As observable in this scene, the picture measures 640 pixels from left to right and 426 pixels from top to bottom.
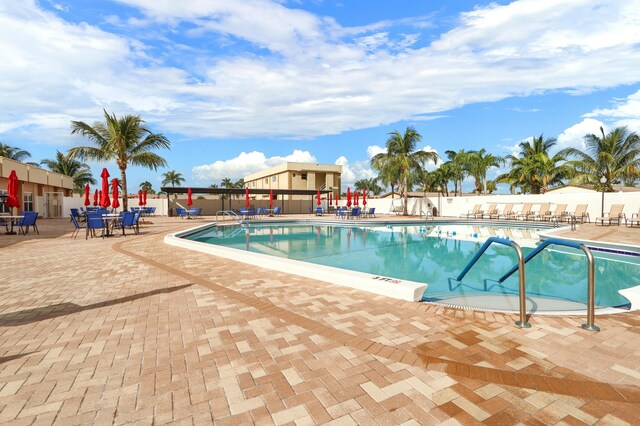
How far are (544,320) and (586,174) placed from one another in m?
27.0

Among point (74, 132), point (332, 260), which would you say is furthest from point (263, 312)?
point (74, 132)

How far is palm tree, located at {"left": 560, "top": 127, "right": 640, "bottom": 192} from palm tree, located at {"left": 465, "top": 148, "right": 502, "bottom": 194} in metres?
8.19

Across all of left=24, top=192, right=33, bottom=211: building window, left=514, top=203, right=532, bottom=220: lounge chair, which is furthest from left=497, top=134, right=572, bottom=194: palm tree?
left=24, top=192, right=33, bottom=211: building window

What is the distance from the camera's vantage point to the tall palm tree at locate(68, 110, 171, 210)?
1700cm

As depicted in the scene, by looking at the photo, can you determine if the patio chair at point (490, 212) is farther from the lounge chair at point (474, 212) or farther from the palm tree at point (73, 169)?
the palm tree at point (73, 169)

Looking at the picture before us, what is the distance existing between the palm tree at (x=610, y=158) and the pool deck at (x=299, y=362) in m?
25.4

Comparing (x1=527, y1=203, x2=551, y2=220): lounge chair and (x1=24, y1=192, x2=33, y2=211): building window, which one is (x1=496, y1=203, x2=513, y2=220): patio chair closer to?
(x1=527, y1=203, x2=551, y2=220): lounge chair

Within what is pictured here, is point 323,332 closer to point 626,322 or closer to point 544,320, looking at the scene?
point 544,320

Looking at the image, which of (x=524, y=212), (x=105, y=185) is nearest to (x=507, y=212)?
(x=524, y=212)

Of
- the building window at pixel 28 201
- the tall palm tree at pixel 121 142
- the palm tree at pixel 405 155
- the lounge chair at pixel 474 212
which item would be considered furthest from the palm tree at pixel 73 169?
the lounge chair at pixel 474 212

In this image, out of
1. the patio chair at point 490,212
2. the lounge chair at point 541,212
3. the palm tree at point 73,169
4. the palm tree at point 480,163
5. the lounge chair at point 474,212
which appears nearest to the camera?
the lounge chair at point 541,212

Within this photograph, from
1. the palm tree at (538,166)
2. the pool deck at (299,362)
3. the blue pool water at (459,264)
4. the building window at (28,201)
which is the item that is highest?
the palm tree at (538,166)

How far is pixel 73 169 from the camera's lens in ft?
121

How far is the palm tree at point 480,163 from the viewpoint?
106ft
